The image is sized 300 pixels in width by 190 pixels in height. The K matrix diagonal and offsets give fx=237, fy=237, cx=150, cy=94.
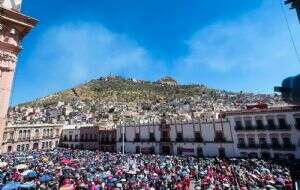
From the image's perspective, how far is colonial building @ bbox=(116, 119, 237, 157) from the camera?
1549 inches

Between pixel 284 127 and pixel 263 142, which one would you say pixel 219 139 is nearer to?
pixel 263 142

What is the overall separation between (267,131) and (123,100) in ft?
338

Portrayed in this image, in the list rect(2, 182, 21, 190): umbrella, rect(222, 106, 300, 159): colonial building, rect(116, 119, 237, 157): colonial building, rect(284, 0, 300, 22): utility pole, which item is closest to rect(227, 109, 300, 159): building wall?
rect(222, 106, 300, 159): colonial building

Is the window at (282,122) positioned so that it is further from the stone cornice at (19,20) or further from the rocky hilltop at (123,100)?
the rocky hilltop at (123,100)

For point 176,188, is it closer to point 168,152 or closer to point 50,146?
point 168,152

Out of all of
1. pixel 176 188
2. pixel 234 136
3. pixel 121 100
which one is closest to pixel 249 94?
pixel 121 100

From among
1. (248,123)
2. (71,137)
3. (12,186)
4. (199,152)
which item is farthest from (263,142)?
(71,137)

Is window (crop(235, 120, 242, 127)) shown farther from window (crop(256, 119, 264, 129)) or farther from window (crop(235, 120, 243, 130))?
window (crop(256, 119, 264, 129))

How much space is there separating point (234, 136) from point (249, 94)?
100334mm

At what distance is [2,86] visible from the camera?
535cm

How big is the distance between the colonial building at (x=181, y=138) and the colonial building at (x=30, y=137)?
25967 mm

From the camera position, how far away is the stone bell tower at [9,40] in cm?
526

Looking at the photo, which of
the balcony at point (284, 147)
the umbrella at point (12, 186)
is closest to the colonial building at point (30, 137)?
the umbrella at point (12, 186)

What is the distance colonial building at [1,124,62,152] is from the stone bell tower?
192 ft
